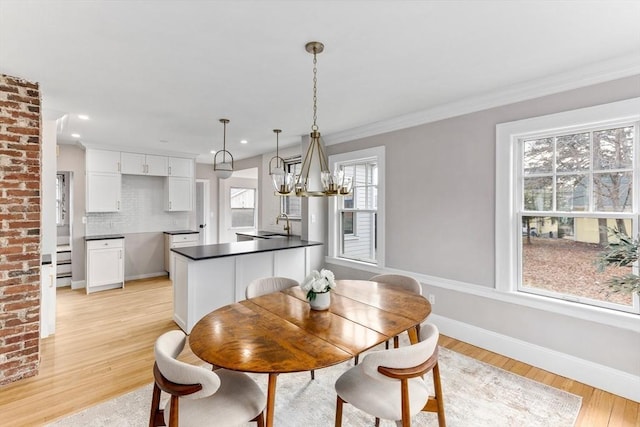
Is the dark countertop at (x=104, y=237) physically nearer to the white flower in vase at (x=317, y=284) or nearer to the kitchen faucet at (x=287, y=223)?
the kitchen faucet at (x=287, y=223)

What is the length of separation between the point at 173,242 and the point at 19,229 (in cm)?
347

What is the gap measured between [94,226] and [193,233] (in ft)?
5.37

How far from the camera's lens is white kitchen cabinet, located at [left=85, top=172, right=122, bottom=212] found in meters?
5.20

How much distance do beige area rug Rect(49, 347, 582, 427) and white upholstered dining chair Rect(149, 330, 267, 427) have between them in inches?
25.4

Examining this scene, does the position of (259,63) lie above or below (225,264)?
above

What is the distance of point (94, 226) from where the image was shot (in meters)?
5.50

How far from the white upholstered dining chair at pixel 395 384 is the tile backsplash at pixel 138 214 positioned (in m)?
Result: 5.61

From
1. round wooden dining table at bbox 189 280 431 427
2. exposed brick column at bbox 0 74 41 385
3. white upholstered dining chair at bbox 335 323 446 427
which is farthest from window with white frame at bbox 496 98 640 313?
exposed brick column at bbox 0 74 41 385

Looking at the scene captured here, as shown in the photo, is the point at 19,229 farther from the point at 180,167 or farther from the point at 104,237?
the point at 180,167

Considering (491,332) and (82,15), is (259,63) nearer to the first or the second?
(82,15)

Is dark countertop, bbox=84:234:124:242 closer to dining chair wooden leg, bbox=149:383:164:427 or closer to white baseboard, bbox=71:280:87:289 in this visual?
white baseboard, bbox=71:280:87:289

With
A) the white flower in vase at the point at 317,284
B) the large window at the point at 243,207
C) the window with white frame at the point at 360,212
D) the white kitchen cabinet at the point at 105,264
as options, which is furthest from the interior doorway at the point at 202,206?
A: the white flower in vase at the point at 317,284

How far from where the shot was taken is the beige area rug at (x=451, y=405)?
6.76 ft

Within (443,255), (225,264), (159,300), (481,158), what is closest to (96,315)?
(159,300)
